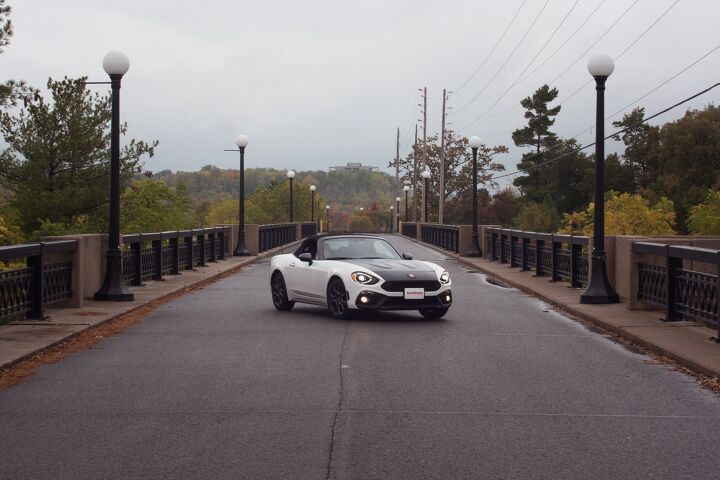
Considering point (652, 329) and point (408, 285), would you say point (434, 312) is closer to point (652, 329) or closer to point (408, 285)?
point (408, 285)

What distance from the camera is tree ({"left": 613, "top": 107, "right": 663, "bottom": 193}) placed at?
9146cm

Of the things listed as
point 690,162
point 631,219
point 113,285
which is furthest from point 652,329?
point 690,162

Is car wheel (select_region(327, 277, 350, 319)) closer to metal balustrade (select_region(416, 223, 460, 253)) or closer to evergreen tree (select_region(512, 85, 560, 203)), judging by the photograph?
metal balustrade (select_region(416, 223, 460, 253))

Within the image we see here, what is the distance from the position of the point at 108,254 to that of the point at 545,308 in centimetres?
760

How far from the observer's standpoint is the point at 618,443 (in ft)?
22.1

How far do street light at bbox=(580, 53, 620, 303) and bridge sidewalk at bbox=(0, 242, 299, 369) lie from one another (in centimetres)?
761

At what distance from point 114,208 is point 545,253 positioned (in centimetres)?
1104

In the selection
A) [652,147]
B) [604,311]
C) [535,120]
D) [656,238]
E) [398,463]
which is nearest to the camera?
[398,463]

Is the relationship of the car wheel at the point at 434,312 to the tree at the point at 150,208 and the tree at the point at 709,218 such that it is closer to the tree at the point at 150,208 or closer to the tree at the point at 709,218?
the tree at the point at 150,208

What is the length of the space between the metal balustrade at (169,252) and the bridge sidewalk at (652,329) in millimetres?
8097

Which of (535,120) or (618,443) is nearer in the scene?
(618,443)

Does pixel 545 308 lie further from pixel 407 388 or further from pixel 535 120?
pixel 535 120

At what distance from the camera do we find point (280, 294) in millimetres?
16422

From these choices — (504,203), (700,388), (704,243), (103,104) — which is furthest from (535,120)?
(700,388)
